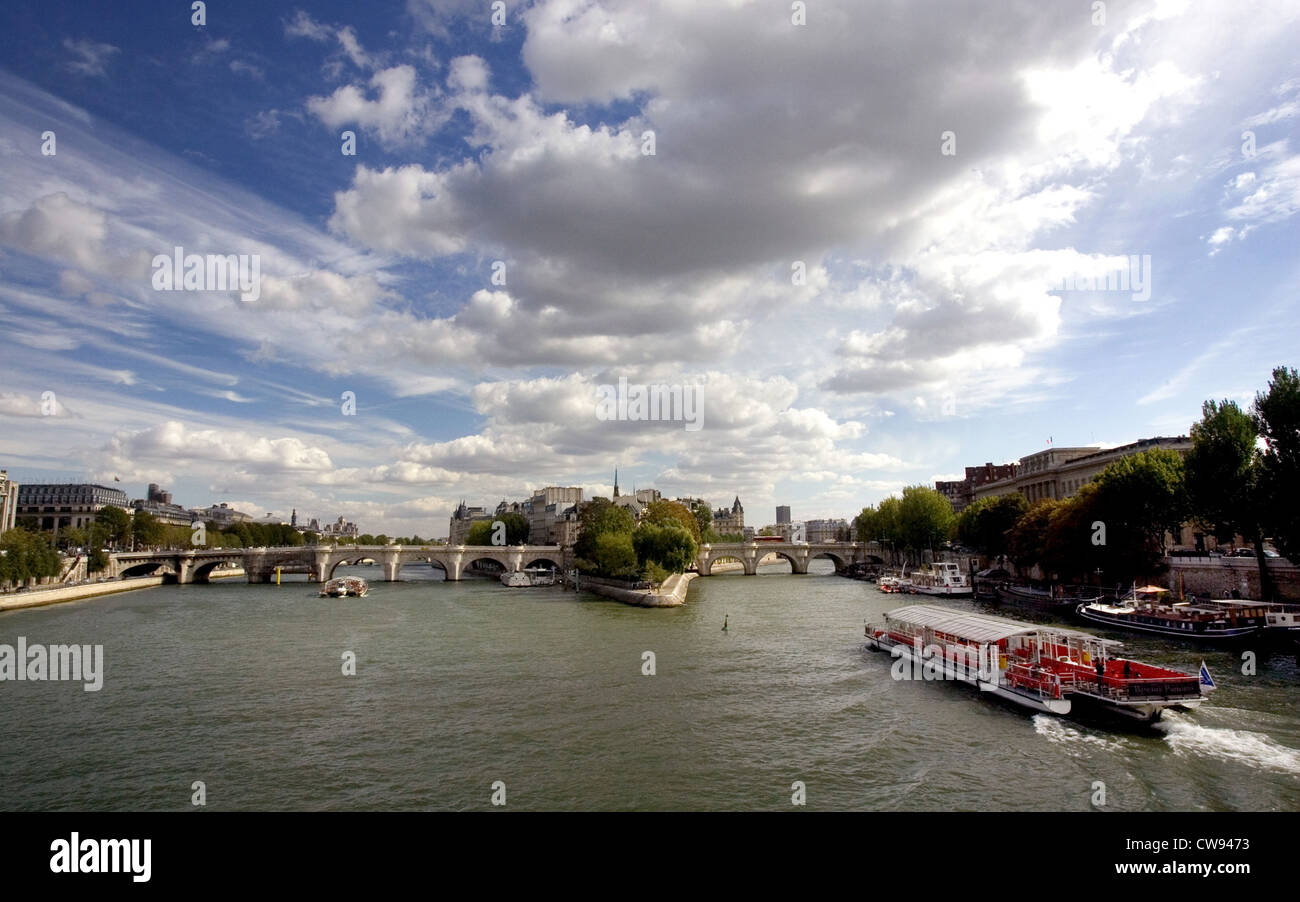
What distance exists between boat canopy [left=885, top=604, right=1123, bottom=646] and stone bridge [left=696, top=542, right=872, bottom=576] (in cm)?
7696

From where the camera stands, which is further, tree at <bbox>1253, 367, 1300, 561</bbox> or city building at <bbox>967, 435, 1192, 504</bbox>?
city building at <bbox>967, 435, 1192, 504</bbox>

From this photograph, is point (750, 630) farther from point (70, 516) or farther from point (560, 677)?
point (70, 516)

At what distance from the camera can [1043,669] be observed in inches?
981

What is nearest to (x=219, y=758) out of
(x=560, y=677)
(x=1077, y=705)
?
(x=560, y=677)

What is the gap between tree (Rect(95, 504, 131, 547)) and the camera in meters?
122

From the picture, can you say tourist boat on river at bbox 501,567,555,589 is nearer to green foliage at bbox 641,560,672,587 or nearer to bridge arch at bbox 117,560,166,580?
green foliage at bbox 641,560,672,587

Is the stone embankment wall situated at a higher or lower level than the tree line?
lower

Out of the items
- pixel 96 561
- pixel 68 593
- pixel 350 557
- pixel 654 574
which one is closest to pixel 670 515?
pixel 654 574

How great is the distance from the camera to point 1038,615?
2004 inches

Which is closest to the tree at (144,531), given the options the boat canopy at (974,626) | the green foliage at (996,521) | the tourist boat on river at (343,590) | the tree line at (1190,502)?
the tourist boat on river at (343,590)

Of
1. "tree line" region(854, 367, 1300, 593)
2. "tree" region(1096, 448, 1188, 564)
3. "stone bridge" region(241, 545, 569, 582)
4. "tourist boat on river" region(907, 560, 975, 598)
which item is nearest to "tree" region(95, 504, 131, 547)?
"stone bridge" region(241, 545, 569, 582)

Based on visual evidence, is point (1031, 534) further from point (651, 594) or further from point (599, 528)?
point (599, 528)

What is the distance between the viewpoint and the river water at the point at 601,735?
656 inches
